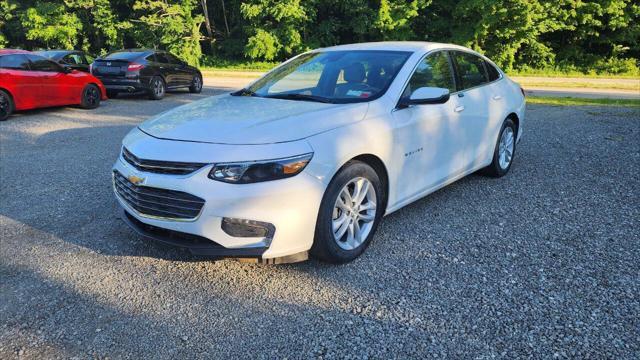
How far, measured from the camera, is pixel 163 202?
3.15 metres

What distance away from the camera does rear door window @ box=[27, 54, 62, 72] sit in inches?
408

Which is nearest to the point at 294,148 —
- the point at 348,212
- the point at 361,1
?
the point at 348,212

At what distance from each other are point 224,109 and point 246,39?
30.2m

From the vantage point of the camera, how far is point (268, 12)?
28266 millimetres

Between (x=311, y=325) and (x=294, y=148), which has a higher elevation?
(x=294, y=148)

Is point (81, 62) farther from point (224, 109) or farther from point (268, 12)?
point (268, 12)

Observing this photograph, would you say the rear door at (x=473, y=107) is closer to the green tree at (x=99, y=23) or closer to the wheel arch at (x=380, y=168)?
the wheel arch at (x=380, y=168)

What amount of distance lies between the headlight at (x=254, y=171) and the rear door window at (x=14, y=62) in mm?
9170

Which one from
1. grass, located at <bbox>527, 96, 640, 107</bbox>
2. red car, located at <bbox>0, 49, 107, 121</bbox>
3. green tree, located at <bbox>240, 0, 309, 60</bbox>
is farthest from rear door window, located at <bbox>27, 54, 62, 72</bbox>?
green tree, located at <bbox>240, 0, 309, 60</bbox>

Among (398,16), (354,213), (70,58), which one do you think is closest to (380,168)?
(354,213)

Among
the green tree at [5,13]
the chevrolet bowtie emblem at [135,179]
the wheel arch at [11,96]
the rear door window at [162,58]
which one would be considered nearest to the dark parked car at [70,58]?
the rear door window at [162,58]

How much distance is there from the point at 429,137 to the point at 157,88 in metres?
11.5

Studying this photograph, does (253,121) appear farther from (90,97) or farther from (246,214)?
(90,97)

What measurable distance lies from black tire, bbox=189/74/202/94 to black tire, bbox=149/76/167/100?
1662 millimetres
